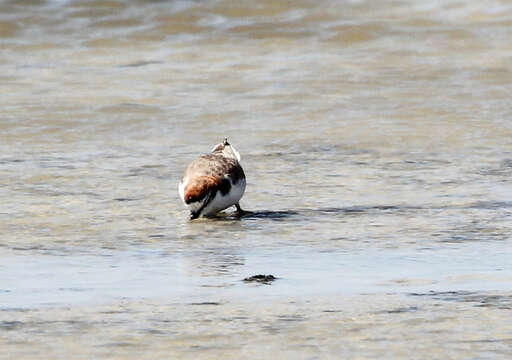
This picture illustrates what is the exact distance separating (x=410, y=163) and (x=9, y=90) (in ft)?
21.0

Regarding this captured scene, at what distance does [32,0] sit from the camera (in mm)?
22594

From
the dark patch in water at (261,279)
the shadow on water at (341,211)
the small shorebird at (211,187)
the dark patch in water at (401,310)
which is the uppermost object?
the small shorebird at (211,187)

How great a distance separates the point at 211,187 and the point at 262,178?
199 cm

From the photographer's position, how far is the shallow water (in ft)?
20.2

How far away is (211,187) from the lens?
9461mm

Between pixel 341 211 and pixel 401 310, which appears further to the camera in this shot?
pixel 341 211

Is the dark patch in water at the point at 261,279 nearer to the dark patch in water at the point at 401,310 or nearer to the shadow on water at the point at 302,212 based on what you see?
the dark patch in water at the point at 401,310

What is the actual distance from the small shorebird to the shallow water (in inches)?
5.0

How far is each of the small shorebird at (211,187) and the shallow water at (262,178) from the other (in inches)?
5.0

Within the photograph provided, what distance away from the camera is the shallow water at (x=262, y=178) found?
6.14 m

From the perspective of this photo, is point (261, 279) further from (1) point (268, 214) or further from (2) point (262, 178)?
(2) point (262, 178)

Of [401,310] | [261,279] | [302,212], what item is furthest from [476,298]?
[302,212]

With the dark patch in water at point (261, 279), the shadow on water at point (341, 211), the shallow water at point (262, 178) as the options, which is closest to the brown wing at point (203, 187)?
the shallow water at point (262, 178)

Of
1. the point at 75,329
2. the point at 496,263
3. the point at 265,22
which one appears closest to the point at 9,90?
the point at 265,22
